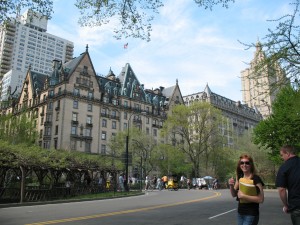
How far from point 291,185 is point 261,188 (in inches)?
20.1

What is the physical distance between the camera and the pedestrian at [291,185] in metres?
5.28

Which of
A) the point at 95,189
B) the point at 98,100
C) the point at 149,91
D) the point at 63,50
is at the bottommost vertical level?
the point at 95,189

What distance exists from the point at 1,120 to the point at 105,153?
32751mm

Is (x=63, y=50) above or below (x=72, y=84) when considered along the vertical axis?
above

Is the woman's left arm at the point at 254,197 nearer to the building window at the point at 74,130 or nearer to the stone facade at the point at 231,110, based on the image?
the building window at the point at 74,130

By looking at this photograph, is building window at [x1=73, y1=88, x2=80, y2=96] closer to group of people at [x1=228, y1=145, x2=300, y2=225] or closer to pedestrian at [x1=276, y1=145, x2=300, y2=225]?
group of people at [x1=228, y1=145, x2=300, y2=225]

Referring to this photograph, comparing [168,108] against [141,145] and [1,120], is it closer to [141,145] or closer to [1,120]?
[141,145]

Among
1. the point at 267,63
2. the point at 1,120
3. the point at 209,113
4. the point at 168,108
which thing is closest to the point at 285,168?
the point at 267,63

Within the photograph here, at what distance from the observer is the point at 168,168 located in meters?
62.3

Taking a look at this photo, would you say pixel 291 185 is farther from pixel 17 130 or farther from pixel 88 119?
pixel 88 119

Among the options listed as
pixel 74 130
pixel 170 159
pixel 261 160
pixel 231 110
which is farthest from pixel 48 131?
pixel 231 110

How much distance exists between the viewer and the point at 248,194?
5602mm

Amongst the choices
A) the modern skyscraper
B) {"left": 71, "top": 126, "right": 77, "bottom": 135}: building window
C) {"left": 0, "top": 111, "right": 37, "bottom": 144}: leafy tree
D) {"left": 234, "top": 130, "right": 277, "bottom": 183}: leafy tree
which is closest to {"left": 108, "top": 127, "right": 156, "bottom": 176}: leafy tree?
{"left": 71, "top": 126, "right": 77, "bottom": 135}: building window

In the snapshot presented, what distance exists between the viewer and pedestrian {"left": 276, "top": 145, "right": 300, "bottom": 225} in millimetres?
5281
